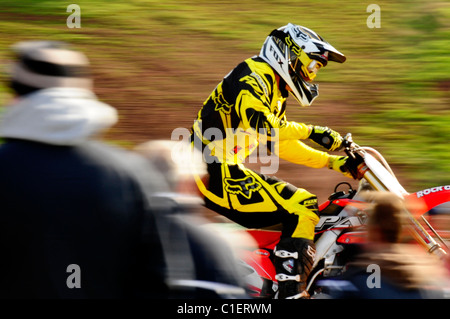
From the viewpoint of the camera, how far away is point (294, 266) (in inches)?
192

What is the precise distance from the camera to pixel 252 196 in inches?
201

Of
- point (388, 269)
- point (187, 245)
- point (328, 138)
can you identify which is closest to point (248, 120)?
point (328, 138)

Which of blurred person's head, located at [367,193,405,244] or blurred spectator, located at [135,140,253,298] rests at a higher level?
blurred spectator, located at [135,140,253,298]

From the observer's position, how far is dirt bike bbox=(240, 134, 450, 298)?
4.77 m

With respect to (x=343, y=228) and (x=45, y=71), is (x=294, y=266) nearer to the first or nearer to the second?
(x=343, y=228)

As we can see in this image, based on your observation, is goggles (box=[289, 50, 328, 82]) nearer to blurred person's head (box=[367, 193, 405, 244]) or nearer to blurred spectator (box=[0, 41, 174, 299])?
blurred person's head (box=[367, 193, 405, 244])

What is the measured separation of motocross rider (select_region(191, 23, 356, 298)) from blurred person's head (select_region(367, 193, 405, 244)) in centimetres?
138

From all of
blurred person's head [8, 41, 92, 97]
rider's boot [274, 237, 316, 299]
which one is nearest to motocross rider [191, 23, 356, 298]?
rider's boot [274, 237, 316, 299]

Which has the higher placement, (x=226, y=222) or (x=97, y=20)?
(x=97, y=20)

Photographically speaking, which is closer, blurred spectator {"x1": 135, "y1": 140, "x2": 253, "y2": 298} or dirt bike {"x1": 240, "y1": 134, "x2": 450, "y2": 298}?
blurred spectator {"x1": 135, "y1": 140, "x2": 253, "y2": 298}

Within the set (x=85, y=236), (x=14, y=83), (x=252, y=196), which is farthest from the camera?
(x=252, y=196)
